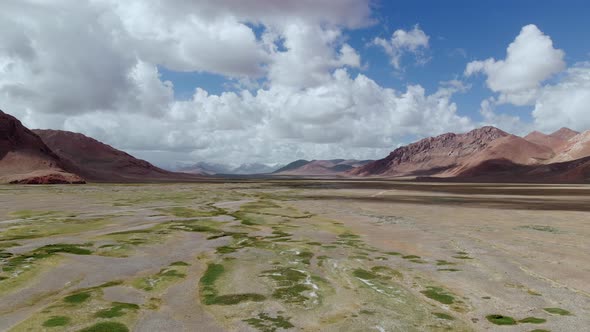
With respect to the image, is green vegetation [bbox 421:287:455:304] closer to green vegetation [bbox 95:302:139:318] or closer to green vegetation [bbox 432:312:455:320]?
green vegetation [bbox 432:312:455:320]

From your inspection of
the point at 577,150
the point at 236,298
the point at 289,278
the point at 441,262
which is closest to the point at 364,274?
the point at 289,278

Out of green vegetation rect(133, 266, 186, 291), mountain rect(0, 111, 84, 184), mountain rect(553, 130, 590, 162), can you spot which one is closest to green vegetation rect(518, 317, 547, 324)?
green vegetation rect(133, 266, 186, 291)

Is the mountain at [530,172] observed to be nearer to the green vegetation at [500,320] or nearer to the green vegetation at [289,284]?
the green vegetation at [500,320]

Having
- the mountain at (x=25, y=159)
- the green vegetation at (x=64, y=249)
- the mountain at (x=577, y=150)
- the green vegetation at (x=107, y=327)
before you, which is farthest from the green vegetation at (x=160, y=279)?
the mountain at (x=577, y=150)

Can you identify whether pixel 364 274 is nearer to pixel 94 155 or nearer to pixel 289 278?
pixel 289 278

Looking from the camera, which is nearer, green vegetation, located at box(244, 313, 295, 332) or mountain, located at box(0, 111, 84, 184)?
green vegetation, located at box(244, 313, 295, 332)

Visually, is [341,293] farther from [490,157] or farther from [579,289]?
[490,157]

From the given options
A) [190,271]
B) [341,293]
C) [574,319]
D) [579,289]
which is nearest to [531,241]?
[579,289]
